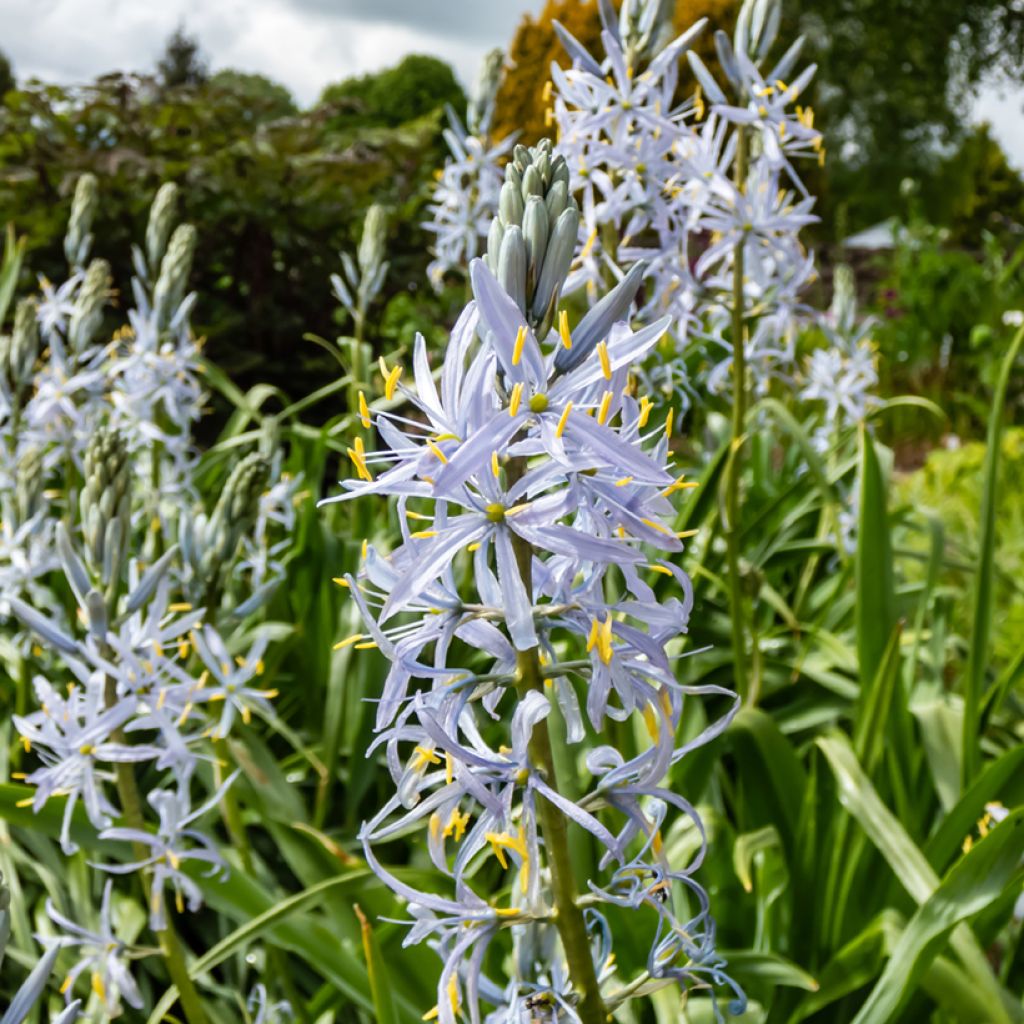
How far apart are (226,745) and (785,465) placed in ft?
11.6

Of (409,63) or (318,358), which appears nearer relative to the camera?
(318,358)

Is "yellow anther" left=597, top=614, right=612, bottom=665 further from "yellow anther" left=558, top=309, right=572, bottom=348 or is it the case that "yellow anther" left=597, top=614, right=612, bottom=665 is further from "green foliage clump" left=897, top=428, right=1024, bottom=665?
"green foliage clump" left=897, top=428, right=1024, bottom=665

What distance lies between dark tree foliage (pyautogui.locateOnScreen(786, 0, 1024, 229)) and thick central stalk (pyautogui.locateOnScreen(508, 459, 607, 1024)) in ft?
95.5

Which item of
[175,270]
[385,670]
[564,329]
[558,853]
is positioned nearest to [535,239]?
[564,329]

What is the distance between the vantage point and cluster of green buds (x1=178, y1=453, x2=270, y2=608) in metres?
2.15

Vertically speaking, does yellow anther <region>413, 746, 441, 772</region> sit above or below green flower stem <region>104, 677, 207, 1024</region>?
above

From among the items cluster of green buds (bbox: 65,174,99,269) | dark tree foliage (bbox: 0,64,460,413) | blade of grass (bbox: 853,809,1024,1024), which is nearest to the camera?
blade of grass (bbox: 853,809,1024,1024)

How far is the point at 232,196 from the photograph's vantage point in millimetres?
6770

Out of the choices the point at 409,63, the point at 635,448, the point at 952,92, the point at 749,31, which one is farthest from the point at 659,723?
the point at 952,92

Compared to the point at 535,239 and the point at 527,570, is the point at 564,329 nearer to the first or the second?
the point at 535,239

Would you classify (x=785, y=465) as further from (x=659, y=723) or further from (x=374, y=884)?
(x=659, y=723)

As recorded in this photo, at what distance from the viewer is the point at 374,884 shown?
2.07 meters

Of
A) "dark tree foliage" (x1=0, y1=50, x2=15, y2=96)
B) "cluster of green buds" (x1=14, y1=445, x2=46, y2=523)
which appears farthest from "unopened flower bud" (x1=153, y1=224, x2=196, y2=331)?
"dark tree foliage" (x1=0, y1=50, x2=15, y2=96)

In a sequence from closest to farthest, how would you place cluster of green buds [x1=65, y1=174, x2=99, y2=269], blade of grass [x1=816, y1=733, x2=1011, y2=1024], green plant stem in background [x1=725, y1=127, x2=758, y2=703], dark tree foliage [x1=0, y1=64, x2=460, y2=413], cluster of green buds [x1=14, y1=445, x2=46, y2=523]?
blade of grass [x1=816, y1=733, x2=1011, y2=1024], green plant stem in background [x1=725, y1=127, x2=758, y2=703], cluster of green buds [x1=14, y1=445, x2=46, y2=523], cluster of green buds [x1=65, y1=174, x2=99, y2=269], dark tree foliage [x1=0, y1=64, x2=460, y2=413]
